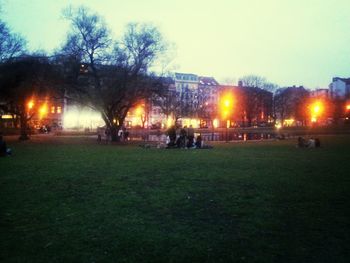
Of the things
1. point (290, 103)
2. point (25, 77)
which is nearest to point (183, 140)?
point (25, 77)

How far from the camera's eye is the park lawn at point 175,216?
21.3ft

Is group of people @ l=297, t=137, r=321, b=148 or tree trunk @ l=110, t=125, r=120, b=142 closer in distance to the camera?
group of people @ l=297, t=137, r=321, b=148

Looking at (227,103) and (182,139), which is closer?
(182,139)

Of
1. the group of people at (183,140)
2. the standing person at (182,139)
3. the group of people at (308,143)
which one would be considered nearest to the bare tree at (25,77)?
the group of people at (183,140)

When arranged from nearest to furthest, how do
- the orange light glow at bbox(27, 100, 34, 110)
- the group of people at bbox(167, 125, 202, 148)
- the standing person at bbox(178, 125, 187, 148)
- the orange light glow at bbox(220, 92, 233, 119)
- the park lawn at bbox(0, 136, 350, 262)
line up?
the park lawn at bbox(0, 136, 350, 262) → the group of people at bbox(167, 125, 202, 148) → the standing person at bbox(178, 125, 187, 148) → the orange light glow at bbox(220, 92, 233, 119) → the orange light glow at bbox(27, 100, 34, 110)

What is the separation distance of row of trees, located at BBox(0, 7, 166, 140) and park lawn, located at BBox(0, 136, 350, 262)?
23863 millimetres

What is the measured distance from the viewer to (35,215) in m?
8.85

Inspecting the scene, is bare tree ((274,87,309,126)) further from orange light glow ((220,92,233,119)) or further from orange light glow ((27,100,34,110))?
orange light glow ((27,100,34,110))

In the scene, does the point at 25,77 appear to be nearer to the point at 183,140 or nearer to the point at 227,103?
the point at 183,140

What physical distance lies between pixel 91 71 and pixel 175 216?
3473 cm

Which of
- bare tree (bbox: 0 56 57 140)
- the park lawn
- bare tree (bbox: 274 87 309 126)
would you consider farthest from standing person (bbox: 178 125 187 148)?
bare tree (bbox: 274 87 309 126)

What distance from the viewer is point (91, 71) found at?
4112cm

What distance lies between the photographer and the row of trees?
38469 millimetres

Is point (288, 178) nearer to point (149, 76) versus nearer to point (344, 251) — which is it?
point (344, 251)
